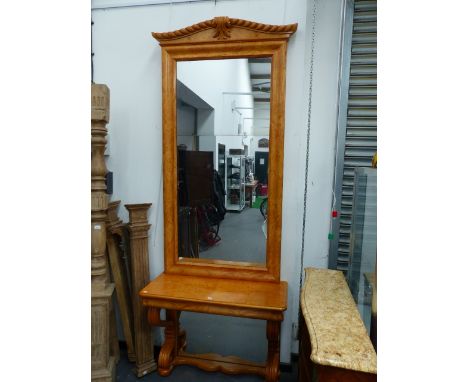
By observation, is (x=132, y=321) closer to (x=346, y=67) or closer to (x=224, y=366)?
(x=224, y=366)

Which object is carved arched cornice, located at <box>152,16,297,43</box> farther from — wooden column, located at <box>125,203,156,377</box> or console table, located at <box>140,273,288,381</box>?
console table, located at <box>140,273,288,381</box>

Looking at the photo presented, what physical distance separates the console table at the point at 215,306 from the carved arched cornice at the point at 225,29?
1.47m

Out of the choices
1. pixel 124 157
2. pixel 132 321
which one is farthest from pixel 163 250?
pixel 124 157

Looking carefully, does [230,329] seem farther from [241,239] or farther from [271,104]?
[271,104]

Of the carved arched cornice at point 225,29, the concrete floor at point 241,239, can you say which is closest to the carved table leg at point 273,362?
the concrete floor at point 241,239

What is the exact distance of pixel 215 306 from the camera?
159 centimetres

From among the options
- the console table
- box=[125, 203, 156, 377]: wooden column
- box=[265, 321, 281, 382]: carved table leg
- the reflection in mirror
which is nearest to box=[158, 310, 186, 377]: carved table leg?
the console table

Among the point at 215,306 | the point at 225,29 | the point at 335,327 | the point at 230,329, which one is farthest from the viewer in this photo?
the point at 230,329

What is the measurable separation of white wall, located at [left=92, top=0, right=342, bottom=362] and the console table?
230 mm

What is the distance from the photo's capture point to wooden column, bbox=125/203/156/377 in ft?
6.38

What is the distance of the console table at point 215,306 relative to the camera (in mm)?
1576

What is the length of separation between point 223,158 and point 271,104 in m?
0.45

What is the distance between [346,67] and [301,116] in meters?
0.40

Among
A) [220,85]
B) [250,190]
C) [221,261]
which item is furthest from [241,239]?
[220,85]
